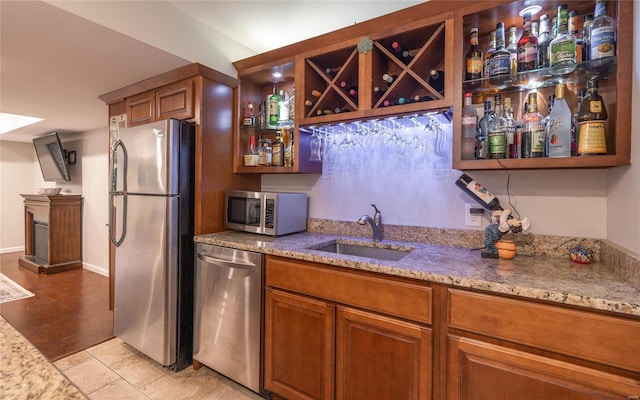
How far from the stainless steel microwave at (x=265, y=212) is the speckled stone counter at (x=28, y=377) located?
148cm

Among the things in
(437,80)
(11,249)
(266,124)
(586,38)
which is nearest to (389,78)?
(437,80)

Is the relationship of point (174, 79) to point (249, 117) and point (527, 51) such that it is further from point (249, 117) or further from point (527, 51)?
point (527, 51)

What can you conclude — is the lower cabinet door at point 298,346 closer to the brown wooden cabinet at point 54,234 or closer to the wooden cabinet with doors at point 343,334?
the wooden cabinet with doors at point 343,334

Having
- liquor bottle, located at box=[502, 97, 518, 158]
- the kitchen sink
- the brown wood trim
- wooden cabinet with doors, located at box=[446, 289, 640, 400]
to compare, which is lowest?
wooden cabinet with doors, located at box=[446, 289, 640, 400]

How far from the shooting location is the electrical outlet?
1.75 metres

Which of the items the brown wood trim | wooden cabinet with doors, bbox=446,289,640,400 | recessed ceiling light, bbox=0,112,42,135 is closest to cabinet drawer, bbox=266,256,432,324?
wooden cabinet with doors, bbox=446,289,640,400

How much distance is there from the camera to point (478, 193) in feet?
5.50

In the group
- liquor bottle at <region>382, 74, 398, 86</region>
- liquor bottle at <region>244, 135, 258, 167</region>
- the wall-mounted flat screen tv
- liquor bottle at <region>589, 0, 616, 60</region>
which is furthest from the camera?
the wall-mounted flat screen tv

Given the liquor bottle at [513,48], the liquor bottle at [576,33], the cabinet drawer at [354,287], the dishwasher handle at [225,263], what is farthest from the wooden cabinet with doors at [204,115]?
the liquor bottle at [576,33]

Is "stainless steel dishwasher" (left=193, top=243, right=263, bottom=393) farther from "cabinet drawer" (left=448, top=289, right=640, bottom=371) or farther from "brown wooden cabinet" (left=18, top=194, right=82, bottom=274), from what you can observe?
"brown wooden cabinet" (left=18, top=194, right=82, bottom=274)

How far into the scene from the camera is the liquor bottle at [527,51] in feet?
4.73

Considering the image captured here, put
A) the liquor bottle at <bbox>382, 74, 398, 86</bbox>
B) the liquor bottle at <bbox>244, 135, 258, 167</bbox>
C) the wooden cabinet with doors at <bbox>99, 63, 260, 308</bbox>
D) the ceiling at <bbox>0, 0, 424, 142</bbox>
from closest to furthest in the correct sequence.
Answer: the ceiling at <bbox>0, 0, 424, 142</bbox>
the liquor bottle at <bbox>382, 74, 398, 86</bbox>
the wooden cabinet with doors at <bbox>99, 63, 260, 308</bbox>
the liquor bottle at <bbox>244, 135, 258, 167</bbox>

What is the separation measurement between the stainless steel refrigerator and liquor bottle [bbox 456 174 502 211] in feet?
5.76

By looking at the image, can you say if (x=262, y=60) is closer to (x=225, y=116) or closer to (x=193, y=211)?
(x=225, y=116)
